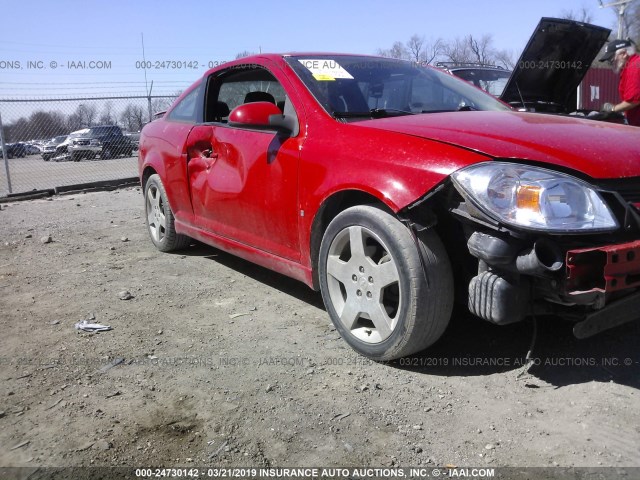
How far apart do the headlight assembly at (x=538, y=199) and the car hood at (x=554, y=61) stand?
409cm

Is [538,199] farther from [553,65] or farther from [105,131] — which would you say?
[105,131]

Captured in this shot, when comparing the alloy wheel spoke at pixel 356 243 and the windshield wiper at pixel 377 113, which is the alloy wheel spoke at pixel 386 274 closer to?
the alloy wheel spoke at pixel 356 243

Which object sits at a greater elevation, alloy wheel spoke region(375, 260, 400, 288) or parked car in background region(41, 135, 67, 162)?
alloy wheel spoke region(375, 260, 400, 288)

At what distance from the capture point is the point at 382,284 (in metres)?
2.84

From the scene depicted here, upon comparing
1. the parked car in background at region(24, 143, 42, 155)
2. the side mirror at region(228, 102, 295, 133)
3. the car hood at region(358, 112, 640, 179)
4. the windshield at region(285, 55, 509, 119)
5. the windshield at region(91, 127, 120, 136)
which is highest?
the windshield at region(285, 55, 509, 119)

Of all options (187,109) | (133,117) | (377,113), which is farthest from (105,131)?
(377,113)

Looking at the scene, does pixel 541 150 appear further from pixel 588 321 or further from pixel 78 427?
pixel 78 427

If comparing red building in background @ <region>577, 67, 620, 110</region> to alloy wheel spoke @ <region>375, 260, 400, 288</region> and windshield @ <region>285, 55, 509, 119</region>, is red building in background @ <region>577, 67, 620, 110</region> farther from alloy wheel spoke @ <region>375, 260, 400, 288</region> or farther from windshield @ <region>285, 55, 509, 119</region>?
alloy wheel spoke @ <region>375, 260, 400, 288</region>

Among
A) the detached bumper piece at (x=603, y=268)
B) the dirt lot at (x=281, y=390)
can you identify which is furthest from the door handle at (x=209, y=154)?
the detached bumper piece at (x=603, y=268)

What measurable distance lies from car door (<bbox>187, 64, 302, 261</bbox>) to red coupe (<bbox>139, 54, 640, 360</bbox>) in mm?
13

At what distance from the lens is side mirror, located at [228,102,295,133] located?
3406mm

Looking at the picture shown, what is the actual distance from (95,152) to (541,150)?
1921cm

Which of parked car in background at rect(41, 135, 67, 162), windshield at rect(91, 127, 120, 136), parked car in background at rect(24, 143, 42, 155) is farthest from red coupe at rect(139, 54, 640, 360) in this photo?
parked car in background at rect(24, 143, 42, 155)

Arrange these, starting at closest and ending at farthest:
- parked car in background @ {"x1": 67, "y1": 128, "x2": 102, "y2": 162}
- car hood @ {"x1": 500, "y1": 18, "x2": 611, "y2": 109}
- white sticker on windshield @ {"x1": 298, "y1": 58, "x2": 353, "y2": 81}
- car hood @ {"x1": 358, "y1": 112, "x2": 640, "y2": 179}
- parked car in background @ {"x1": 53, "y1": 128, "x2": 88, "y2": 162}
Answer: car hood @ {"x1": 358, "y1": 112, "x2": 640, "y2": 179}, white sticker on windshield @ {"x1": 298, "y1": 58, "x2": 353, "y2": 81}, car hood @ {"x1": 500, "y1": 18, "x2": 611, "y2": 109}, parked car in background @ {"x1": 67, "y1": 128, "x2": 102, "y2": 162}, parked car in background @ {"x1": 53, "y1": 128, "x2": 88, "y2": 162}
